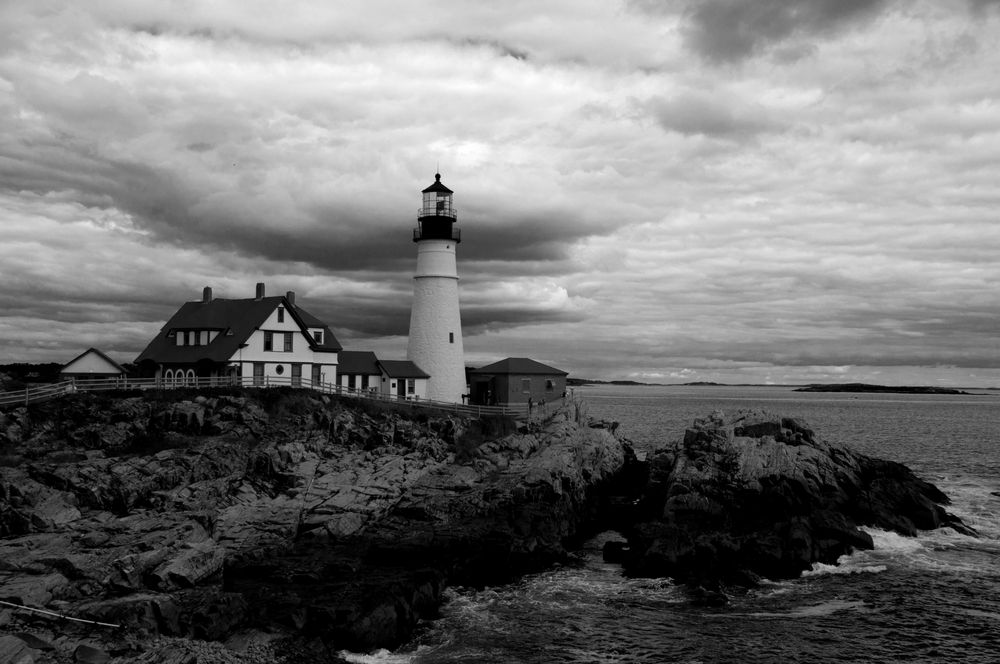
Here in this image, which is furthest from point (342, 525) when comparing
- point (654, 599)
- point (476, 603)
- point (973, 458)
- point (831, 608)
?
point (973, 458)

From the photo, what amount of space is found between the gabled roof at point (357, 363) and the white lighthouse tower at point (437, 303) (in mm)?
2594

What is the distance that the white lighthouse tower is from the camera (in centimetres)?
4959

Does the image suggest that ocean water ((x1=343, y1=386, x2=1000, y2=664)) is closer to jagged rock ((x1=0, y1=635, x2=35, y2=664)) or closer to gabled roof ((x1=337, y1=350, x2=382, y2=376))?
jagged rock ((x1=0, y1=635, x2=35, y2=664))

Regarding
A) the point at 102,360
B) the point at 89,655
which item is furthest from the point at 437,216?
the point at 89,655

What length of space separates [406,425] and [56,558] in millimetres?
19321

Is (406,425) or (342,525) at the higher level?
(406,425)

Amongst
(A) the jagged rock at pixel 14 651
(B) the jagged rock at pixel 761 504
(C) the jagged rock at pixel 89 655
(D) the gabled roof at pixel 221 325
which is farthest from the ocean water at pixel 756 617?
(D) the gabled roof at pixel 221 325

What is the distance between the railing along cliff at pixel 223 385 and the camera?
36.6m

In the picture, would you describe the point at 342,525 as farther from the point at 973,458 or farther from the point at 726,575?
the point at 973,458

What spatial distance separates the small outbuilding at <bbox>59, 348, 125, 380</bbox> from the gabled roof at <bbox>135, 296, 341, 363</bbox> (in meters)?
2.82

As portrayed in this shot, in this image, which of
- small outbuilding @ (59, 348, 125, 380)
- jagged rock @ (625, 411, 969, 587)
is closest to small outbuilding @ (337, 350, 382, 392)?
small outbuilding @ (59, 348, 125, 380)

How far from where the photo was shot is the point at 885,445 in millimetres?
76750

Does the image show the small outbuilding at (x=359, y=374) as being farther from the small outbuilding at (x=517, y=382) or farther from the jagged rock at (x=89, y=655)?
the jagged rock at (x=89, y=655)

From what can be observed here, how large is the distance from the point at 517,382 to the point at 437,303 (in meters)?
8.51
